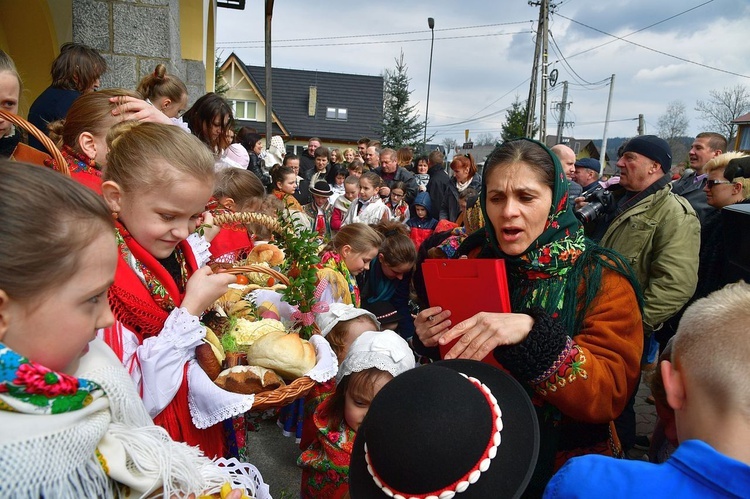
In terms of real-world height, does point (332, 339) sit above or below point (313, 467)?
above

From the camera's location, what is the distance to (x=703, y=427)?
3.50 feet

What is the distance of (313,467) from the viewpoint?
2.23 metres

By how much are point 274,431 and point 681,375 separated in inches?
129

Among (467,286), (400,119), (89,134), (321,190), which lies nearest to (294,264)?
(467,286)

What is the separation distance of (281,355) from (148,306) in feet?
1.62

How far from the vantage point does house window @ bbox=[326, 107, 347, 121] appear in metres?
40.9

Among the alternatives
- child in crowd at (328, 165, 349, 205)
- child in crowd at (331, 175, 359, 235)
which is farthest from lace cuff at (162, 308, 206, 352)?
child in crowd at (328, 165, 349, 205)

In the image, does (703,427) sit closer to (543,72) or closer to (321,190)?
(321,190)

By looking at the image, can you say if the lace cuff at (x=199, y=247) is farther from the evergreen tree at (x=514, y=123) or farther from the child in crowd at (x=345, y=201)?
the evergreen tree at (x=514, y=123)

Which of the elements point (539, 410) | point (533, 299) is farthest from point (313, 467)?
point (533, 299)

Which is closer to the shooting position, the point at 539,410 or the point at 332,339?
the point at 539,410

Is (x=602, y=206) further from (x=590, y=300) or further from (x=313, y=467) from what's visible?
(x=313, y=467)

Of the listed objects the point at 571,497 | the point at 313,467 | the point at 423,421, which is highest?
the point at 423,421

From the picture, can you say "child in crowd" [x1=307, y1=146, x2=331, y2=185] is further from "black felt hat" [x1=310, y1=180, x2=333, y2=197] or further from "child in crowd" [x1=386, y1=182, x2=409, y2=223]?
"black felt hat" [x1=310, y1=180, x2=333, y2=197]
